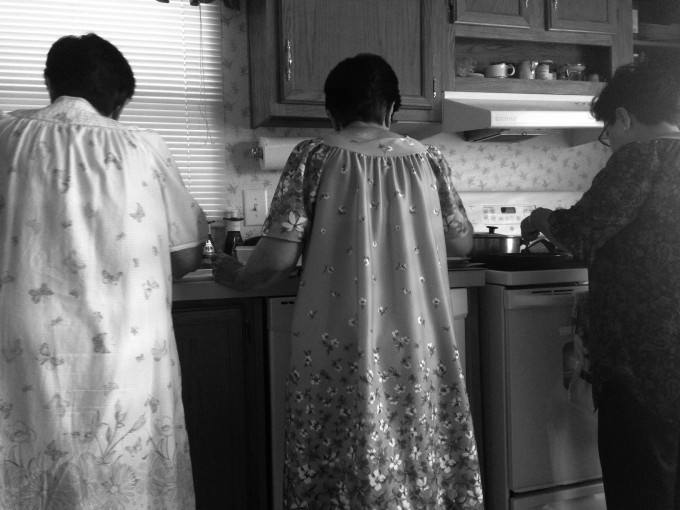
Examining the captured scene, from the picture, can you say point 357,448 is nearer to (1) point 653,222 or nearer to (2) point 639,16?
(1) point 653,222

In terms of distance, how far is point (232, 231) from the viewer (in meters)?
2.30

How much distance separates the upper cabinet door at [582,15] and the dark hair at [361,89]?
1.39 metres

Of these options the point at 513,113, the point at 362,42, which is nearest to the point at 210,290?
the point at 362,42

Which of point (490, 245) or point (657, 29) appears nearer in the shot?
point (490, 245)

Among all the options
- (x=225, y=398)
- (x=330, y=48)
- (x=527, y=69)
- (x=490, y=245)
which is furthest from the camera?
(x=527, y=69)

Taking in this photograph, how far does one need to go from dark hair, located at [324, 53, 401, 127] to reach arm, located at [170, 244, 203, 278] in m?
0.44

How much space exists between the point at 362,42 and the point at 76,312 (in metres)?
1.51

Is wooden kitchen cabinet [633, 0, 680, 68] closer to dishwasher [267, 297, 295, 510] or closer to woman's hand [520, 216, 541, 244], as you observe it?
woman's hand [520, 216, 541, 244]

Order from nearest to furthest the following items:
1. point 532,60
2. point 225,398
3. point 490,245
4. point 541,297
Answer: point 225,398, point 541,297, point 490,245, point 532,60

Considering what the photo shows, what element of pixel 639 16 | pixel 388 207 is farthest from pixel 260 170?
pixel 639 16

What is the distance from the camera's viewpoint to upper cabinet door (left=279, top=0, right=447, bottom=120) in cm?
210

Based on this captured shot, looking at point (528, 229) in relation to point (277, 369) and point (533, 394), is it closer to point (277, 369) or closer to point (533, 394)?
point (533, 394)

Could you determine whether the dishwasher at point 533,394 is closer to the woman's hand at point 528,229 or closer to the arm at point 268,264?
the woman's hand at point 528,229

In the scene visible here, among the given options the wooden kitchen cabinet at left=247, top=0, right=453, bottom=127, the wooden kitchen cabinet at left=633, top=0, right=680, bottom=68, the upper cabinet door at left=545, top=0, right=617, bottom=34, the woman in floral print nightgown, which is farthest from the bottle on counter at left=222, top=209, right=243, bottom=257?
the wooden kitchen cabinet at left=633, top=0, right=680, bottom=68
